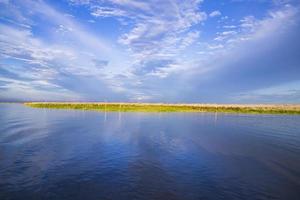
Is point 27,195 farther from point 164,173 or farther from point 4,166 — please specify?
point 164,173

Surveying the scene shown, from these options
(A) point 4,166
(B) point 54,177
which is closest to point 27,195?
(B) point 54,177

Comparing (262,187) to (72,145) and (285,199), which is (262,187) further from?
(72,145)

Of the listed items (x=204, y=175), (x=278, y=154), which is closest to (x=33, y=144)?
(x=204, y=175)

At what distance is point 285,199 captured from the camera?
13.7 meters

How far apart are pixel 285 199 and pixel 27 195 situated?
39.8ft

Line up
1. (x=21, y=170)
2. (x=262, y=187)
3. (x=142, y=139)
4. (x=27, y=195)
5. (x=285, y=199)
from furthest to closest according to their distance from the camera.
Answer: (x=142, y=139) → (x=21, y=170) → (x=262, y=187) → (x=285, y=199) → (x=27, y=195)

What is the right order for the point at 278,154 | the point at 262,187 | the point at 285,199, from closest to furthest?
the point at 285,199 → the point at 262,187 → the point at 278,154

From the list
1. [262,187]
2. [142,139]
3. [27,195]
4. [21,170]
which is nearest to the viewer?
[27,195]

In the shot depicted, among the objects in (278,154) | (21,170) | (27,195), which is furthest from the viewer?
(278,154)

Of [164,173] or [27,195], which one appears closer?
[27,195]

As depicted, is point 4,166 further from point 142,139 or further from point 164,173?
point 142,139

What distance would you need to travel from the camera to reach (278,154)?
24.6 meters

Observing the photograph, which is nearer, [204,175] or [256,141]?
[204,175]

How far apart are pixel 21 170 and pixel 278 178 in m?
15.6
